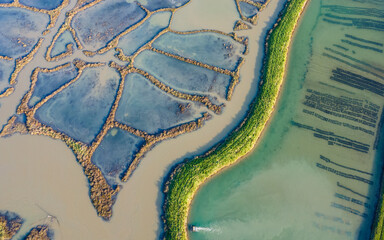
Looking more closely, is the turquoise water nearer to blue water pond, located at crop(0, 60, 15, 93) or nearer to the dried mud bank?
the dried mud bank

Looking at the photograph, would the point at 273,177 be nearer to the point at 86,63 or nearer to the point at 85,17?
the point at 86,63

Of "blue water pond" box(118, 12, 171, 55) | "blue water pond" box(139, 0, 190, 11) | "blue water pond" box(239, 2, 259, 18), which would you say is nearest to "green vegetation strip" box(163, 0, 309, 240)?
"blue water pond" box(239, 2, 259, 18)

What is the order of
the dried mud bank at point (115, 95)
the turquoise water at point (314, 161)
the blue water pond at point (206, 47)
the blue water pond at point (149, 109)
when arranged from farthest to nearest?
the blue water pond at point (206, 47) → the blue water pond at point (149, 109) → the dried mud bank at point (115, 95) → the turquoise water at point (314, 161)

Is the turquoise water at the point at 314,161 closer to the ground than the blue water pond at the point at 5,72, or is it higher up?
higher up

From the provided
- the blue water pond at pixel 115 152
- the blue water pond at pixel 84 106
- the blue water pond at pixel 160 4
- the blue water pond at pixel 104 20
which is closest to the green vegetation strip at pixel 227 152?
the blue water pond at pixel 115 152

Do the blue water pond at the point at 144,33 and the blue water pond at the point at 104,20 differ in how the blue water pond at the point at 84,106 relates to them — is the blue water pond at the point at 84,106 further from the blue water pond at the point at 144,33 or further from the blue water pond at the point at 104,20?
the blue water pond at the point at 104,20

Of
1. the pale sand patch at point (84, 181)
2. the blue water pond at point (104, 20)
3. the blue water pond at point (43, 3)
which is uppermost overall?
the blue water pond at point (104, 20)
